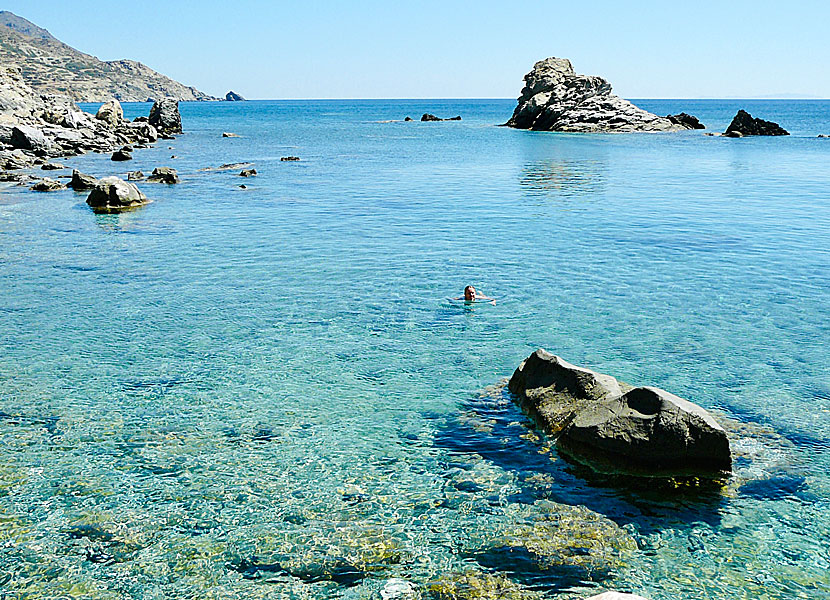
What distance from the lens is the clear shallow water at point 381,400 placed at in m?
9.48

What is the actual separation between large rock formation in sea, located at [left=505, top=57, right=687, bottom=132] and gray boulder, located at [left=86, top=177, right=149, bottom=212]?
82501 millimetres

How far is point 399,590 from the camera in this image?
8.88 metres

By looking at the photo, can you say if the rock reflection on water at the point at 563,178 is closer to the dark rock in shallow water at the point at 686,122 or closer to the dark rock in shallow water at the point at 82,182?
the dark rock in shallow water at the point at 82,182

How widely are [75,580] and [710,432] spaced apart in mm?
9429

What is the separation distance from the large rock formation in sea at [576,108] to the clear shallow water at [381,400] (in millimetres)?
78550

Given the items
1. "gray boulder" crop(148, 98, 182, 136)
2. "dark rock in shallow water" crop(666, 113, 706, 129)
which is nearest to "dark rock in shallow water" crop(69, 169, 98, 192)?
"gray boulder" crop(148, 98, 182, 136)

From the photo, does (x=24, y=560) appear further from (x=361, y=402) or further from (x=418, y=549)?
(x=361, y=402)

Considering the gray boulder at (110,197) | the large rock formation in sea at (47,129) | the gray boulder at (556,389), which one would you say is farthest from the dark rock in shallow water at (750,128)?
the gray boulder at (556,389)

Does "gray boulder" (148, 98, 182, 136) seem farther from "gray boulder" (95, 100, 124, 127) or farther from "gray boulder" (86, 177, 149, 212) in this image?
"gray boulder" (86, 177, 149, 212)

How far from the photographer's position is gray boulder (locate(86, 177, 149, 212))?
37.6m

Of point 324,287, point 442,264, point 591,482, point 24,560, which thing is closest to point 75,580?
point 24,560

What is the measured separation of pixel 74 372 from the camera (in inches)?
621

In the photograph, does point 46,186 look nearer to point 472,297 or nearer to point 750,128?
point 472,297

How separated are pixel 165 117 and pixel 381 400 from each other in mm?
107191
